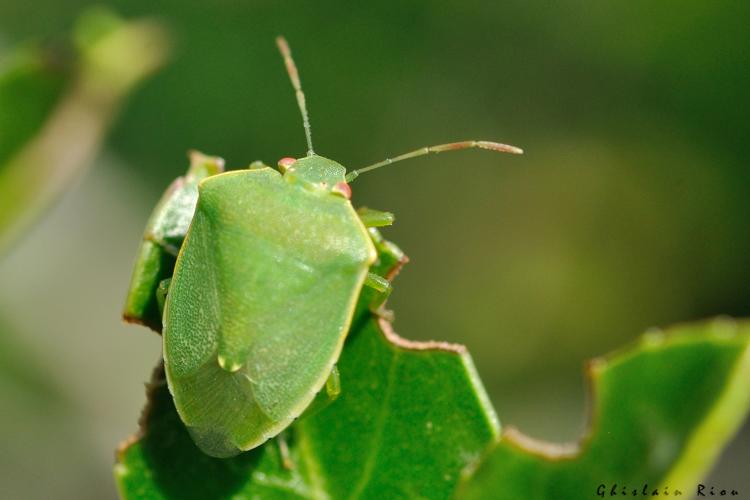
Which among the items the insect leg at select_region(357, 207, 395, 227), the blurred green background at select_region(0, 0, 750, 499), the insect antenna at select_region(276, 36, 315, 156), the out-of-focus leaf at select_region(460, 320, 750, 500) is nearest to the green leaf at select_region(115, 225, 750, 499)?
the out-of-focus leaf at select_region(460, 320, 750, 500)

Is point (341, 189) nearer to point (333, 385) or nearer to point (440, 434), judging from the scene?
point (333, 385)

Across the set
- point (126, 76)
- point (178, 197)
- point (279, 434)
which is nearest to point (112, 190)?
point (126, 76)

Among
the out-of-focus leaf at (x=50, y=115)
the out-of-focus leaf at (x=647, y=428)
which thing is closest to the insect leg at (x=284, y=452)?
the out-of-focus leaf at (x=647, y=428)

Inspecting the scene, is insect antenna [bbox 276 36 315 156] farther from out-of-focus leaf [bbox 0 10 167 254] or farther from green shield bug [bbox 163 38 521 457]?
green shield bug [bbox 163 38 521 457]

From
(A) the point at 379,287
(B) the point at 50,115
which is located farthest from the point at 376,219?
(B) the point at 50,115

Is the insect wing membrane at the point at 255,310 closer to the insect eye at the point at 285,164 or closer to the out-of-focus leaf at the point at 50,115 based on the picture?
the insect eye at the point at 285,164

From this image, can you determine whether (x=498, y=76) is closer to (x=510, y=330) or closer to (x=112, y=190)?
(x=510, y=330)

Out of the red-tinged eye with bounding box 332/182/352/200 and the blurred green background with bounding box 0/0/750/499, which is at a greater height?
the red-tinged eye with bounding box 332/182/352/200
